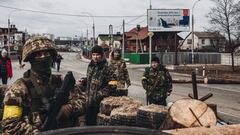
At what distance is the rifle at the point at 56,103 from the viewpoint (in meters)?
3.39

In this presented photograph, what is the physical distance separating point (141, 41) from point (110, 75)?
296ft

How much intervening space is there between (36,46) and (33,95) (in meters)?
0.40

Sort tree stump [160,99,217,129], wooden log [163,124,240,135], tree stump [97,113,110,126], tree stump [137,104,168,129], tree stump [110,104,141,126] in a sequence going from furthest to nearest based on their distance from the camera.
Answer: tree stump [97,113,110,126], tree stump [110,104,141,126], tree stump [137,104,168,129], tree stump [160,99,217,129], wooden log [163,124,240,135]

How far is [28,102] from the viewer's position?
3352mm

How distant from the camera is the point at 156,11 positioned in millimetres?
52750

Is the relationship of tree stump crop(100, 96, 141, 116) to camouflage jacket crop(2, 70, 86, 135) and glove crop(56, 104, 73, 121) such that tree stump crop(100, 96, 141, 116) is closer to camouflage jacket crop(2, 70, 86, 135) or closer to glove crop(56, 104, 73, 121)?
glove crop(56, 104, 73, 121)

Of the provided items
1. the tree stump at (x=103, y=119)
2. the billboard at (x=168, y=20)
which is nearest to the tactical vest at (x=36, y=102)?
the tree stump at (x=103, y=119)

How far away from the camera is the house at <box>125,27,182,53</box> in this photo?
3128 inches

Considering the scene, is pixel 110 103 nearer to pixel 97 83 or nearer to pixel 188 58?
pixel 97 83

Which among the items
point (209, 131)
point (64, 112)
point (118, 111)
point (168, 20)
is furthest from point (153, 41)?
point (64, 112)

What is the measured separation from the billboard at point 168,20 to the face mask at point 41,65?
48.6m

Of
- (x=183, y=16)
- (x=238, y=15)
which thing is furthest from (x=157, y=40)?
(x=238, y=15)

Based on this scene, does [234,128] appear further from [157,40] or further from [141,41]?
[141,41]

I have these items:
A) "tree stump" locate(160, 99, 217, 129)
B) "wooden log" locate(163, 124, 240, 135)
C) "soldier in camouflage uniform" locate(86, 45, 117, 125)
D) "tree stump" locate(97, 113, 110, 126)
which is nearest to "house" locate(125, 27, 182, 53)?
"soldier in camouflage uniform" locate(86, 45, 117, 125)
